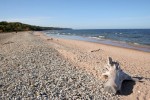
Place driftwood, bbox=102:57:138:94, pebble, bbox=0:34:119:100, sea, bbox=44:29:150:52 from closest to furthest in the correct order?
pebble, bbox=0:34:119:100 < driftwood, bbox=102:57:138:94 < sea, bbox=44:29:150:52

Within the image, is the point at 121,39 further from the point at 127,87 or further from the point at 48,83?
the point at 48,83

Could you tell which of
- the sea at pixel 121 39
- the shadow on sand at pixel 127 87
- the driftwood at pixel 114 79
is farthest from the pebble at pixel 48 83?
the sea at pixel 121 39

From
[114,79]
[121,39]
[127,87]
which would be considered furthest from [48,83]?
[121,39]

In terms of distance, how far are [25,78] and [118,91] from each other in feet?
11.7

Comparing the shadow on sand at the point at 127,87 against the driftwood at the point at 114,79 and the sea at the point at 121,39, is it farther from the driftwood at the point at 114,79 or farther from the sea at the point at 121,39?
the sea at the point at 121,39

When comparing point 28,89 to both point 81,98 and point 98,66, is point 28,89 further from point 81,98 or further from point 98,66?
point 98,66

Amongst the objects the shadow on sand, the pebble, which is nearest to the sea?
the pebble

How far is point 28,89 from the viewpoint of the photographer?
7852 mm

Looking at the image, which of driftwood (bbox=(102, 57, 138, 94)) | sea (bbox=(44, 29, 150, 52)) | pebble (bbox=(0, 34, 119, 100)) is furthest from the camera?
sea (bbox=(44, 29, 150, 52))

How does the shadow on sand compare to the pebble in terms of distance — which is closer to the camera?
the pebble

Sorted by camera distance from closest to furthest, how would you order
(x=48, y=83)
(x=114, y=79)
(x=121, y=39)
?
(x=114, y=79) → (x=48, y=83) → (x=121, y=39)

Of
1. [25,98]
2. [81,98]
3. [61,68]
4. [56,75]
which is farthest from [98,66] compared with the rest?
[25,98]

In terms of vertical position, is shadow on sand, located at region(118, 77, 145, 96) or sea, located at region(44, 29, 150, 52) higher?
shadow on sand, located at region(118, 77, 145, 96)

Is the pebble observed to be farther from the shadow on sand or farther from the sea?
the sea
